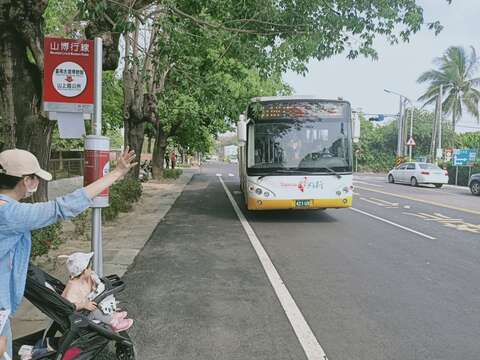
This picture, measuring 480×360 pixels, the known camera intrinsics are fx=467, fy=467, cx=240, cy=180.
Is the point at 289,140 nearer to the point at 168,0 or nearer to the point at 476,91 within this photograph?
the point at 168,0

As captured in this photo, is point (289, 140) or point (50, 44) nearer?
point (50, 44)

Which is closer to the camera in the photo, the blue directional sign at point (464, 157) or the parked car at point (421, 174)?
the parked car at point (421, 174)

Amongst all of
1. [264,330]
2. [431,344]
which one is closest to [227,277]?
[264,330]

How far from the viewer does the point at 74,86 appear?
518 centimetres

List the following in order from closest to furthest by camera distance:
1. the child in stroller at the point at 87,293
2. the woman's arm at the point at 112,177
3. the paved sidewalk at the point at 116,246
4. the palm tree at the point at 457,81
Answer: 1. the woman's arm at the point at 112,177
2. the child in stroller at the point at 87,293
3. the paved sidewalk at the point at 116,246
4. the palm tree at the point at 457,81

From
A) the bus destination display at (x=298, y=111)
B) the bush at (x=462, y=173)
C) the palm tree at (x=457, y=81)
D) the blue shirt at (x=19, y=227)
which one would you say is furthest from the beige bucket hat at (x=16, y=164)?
the palm tree at (x=457, y=81)

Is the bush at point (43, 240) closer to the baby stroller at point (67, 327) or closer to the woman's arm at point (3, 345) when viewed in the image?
the baby stroller at point (67, 327)

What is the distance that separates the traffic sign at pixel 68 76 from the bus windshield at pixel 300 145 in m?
6.29

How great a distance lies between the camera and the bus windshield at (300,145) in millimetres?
11133

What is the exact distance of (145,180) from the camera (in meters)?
27.0

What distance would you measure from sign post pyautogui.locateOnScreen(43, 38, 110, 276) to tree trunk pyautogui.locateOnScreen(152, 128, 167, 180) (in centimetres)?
2308

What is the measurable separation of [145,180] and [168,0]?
64.6ft

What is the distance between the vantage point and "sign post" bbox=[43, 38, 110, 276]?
5.09 m

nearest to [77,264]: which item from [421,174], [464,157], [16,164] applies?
[16,164]
